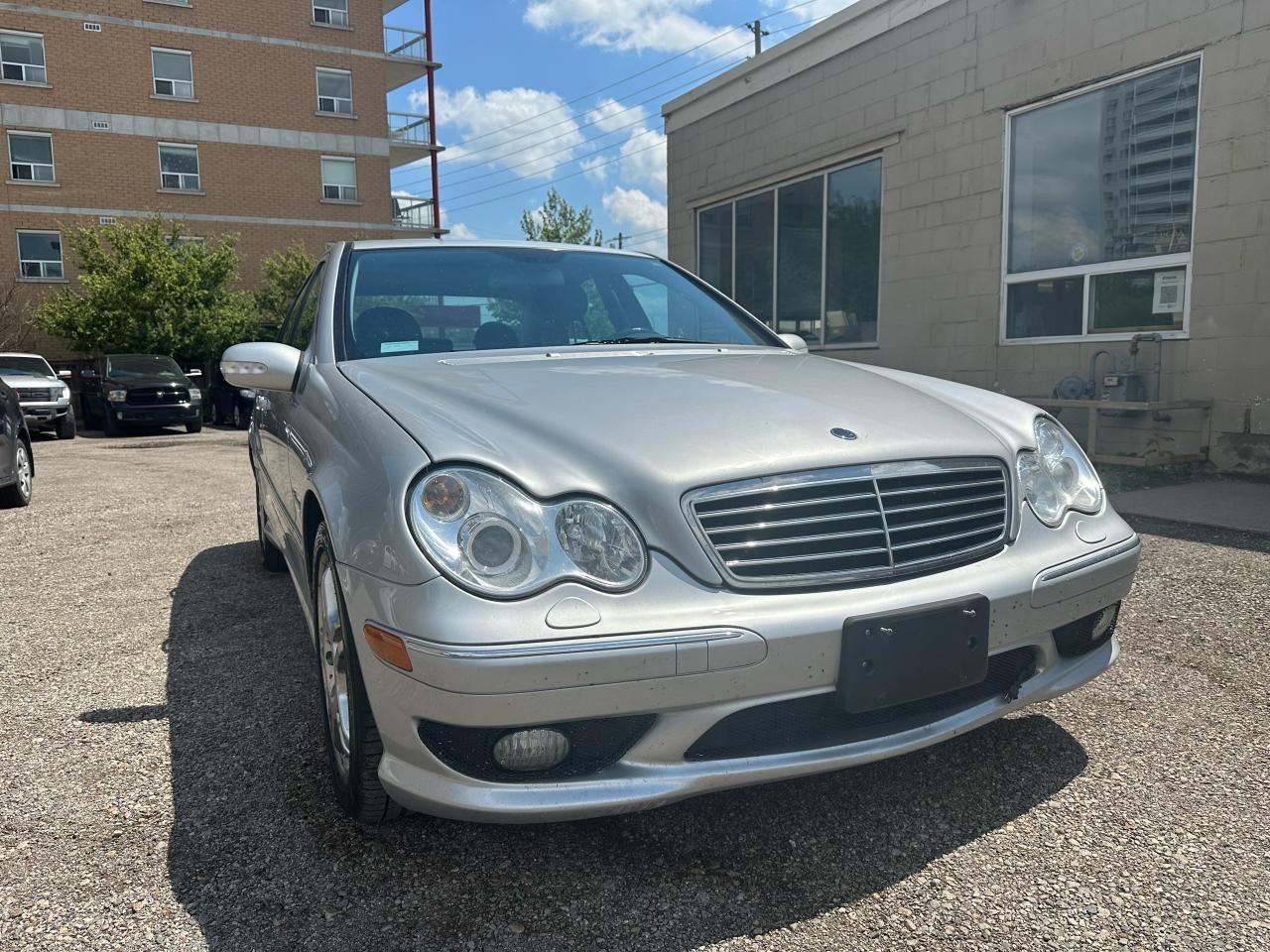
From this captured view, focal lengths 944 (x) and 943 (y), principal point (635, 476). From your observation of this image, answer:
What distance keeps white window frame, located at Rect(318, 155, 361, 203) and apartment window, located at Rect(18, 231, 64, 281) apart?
7263 millimetres

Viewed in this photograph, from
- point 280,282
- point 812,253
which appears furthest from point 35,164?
point 812,253

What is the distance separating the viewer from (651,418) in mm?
2223

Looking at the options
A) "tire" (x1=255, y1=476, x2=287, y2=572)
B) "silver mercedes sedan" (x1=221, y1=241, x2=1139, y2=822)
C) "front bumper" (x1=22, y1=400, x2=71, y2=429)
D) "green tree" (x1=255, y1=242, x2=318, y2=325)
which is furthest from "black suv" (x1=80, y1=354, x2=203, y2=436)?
"silver mercedes sedan" (x1=221, y1=241, x2=1139, y2=822)

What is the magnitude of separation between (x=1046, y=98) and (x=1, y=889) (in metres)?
8.99

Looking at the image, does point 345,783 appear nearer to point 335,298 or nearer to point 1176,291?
point 335,298

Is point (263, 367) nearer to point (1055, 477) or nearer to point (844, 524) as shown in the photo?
point (844, 524)

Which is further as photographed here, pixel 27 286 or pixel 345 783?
pixel 27 286

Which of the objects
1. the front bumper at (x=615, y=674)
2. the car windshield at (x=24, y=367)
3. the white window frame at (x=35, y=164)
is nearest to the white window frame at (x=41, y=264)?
the white window frame at (x=35, y=164)

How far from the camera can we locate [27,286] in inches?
983

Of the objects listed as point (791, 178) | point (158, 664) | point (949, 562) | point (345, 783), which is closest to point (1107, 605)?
point (949, 562)

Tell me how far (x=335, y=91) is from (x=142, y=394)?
16006mm

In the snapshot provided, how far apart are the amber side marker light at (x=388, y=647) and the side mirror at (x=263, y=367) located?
1.31 m

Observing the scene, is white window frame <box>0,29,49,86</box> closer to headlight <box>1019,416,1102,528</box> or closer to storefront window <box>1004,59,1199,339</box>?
storefront window <box>1004,59,1199,339</box>

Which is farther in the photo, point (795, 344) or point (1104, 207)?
point (1104, 207)
